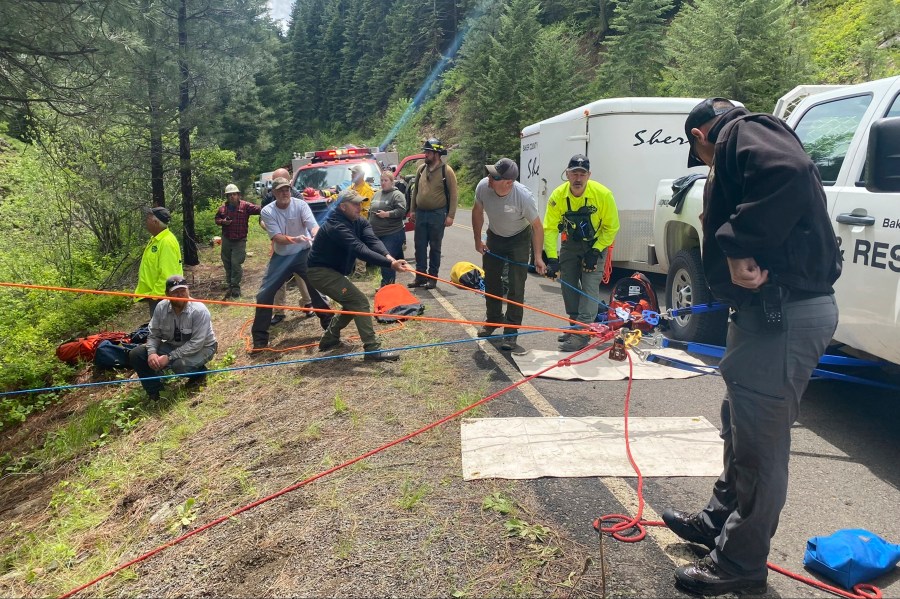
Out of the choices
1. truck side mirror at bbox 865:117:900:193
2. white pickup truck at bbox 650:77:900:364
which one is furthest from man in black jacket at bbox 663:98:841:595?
white pickup truck at bbox 650:77:900:364

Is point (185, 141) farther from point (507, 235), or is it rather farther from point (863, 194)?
point (863, 194)

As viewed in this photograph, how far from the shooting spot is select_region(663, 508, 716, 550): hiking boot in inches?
121

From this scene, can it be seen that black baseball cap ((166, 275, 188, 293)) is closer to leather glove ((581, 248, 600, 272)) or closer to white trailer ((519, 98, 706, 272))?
leather glove ((581, 248, 600, 272))

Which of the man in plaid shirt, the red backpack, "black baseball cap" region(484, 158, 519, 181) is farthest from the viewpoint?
the man in plaid shirt

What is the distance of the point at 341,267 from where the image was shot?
6.98 meters

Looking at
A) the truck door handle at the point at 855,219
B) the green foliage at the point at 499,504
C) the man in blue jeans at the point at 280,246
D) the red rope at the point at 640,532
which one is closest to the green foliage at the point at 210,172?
the man in blue jeans at the point at 280,246

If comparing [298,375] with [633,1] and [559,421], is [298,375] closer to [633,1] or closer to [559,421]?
[559,421]

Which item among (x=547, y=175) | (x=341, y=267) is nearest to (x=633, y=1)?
(x=547, y=175)

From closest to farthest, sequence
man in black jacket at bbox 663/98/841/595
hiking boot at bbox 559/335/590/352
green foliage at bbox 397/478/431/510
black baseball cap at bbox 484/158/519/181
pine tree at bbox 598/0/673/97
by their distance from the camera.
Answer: man in black jacket at bbox 663/98/841/595, green foliage at bbox 397/478/431/510, black baseball cap at bbox 484/158/519/181, hiking boot at bbox 559/335/590/352, pine tree at bbox 598/0/673/97

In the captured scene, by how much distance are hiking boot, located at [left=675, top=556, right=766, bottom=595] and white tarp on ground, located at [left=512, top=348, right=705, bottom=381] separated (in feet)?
9.85

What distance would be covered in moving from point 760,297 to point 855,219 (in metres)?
1.98

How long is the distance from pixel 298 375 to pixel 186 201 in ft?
34.4

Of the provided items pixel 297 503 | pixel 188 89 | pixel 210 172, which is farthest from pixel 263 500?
pixel 210 172

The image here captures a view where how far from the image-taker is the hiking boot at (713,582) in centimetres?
274
